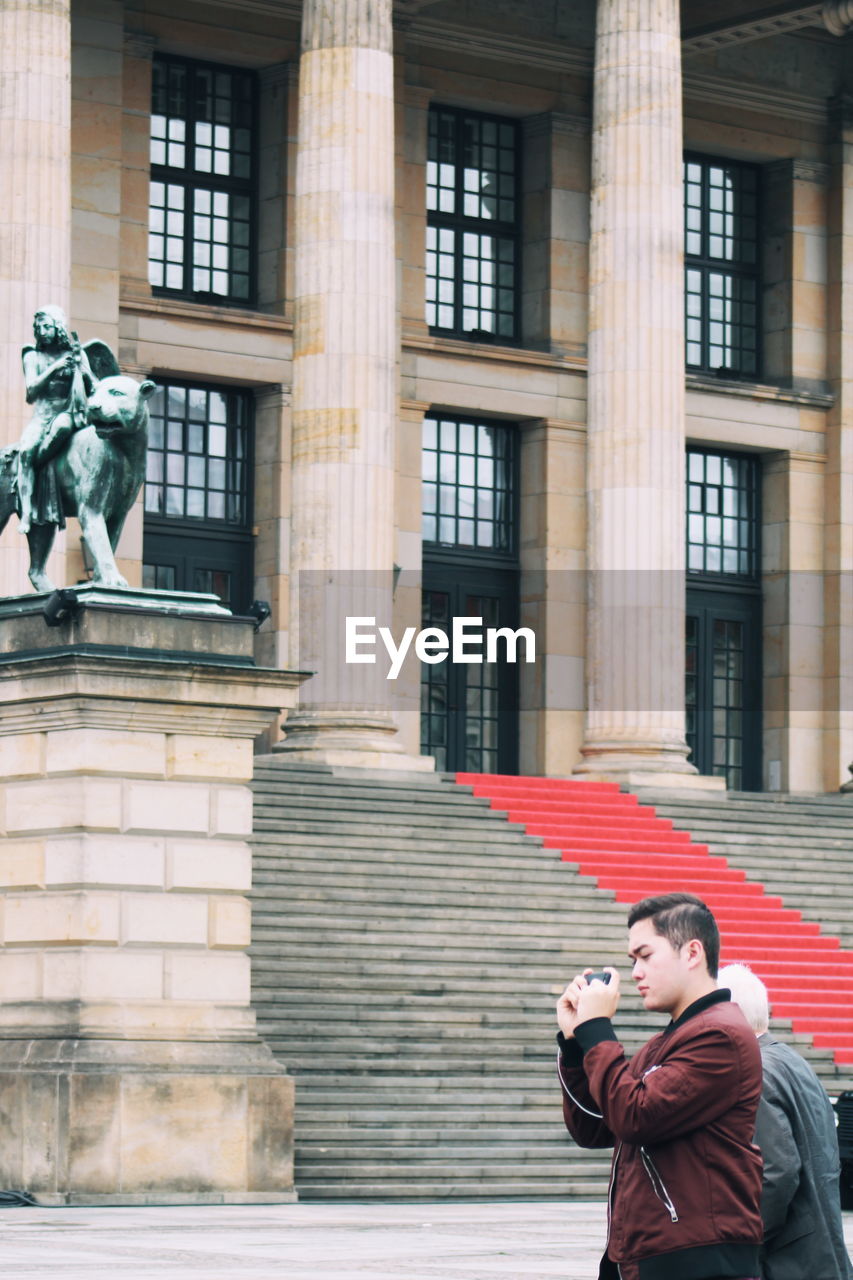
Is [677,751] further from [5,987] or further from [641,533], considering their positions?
[5,987]

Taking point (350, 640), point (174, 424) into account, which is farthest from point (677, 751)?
point (174, 424)

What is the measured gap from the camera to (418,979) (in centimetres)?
2578

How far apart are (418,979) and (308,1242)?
919 centimetres

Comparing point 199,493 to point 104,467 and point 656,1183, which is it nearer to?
point 104,467

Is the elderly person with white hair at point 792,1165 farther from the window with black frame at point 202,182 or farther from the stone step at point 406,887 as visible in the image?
the window with black frame at point 202,182

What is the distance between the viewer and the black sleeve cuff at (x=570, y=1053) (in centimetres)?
720

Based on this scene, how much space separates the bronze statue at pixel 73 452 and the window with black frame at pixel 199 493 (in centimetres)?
1766

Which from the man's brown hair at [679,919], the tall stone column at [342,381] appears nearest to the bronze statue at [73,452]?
the tall stone column at [342,381]

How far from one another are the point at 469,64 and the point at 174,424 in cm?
779

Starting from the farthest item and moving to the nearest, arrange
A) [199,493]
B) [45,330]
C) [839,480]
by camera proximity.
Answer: [839,480] < [199,493] < [45,330]

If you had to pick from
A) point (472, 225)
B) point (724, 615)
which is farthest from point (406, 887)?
point (724, 615)

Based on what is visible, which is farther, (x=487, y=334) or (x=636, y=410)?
(x=487, y=334)

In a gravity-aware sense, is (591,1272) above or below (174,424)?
below

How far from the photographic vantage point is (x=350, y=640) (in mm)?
33469
